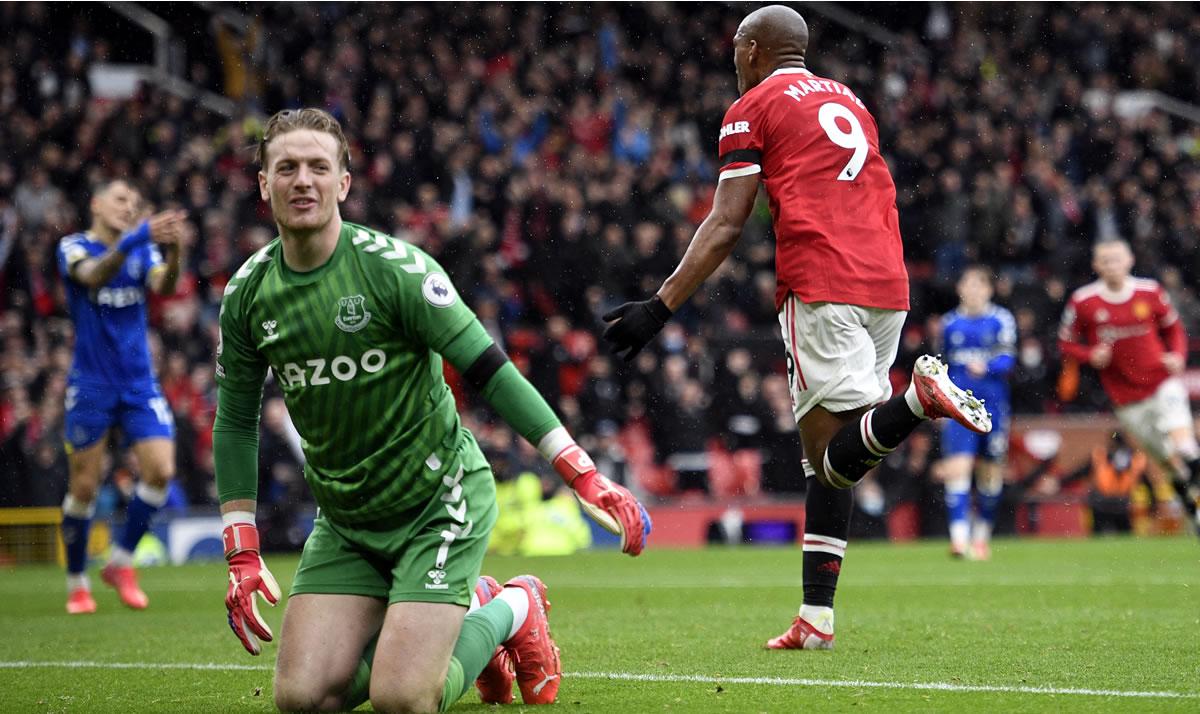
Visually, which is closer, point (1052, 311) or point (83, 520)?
point (83, 520)

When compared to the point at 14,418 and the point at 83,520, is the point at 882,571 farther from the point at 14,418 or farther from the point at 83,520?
the point at 14,418

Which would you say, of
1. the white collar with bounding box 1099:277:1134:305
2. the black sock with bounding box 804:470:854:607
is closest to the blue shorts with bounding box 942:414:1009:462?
the white collar with bounding box 1099:277:1134:305

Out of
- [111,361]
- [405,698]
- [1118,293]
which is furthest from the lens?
[1118,293]

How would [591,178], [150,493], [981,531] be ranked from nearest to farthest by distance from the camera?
[150,493]
[981,531]
[591,178]

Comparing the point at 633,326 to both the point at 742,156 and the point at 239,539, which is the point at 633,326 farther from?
the point at 239,539

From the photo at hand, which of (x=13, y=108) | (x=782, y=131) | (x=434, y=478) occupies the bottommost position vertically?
(x=434, y=478)

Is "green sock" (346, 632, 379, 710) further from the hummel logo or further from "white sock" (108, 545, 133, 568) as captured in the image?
"white sock" (108, 545, 133, 568)

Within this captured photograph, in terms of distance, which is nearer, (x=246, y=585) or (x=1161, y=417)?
(x=246, y=585)

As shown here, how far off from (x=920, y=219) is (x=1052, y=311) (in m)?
2.14

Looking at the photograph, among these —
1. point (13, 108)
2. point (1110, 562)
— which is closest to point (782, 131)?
point (1110, 562)

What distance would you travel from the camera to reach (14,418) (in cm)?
1648

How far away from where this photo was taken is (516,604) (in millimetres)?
5078

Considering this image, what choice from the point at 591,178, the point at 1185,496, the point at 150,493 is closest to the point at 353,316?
the point at 150,493

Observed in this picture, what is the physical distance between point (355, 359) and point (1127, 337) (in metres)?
9.62
